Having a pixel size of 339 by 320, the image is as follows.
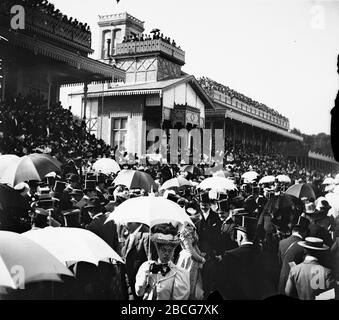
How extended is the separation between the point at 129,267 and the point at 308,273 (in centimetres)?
223

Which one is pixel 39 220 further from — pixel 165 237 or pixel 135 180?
pixel 135 180

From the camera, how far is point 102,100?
70.4ft

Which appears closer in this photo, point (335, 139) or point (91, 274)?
point (91, 274)

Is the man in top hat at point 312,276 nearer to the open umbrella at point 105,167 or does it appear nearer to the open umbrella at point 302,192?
the open umbrella at point 302,192

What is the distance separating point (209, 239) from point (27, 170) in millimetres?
3500

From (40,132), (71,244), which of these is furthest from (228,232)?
(40,132)

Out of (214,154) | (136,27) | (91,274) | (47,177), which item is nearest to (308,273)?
(91,274)

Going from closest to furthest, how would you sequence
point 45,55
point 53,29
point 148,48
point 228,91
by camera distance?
point 45,55 < point 53,29 < point 148,48 < point 228,91

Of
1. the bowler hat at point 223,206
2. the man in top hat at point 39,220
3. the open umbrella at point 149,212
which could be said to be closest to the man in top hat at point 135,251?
the open umbrella at point 149,212

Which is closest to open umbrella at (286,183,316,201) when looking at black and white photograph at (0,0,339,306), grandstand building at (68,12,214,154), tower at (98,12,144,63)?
black and white photograph at (0,0,339,306)

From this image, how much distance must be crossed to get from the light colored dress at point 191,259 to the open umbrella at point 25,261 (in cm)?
233

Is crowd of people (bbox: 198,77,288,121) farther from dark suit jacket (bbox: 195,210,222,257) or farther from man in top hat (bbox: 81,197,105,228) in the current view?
man in top hat (bbox: 81,197,105,228)

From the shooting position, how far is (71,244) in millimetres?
3652

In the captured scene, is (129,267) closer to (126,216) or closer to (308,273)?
(126,216)
